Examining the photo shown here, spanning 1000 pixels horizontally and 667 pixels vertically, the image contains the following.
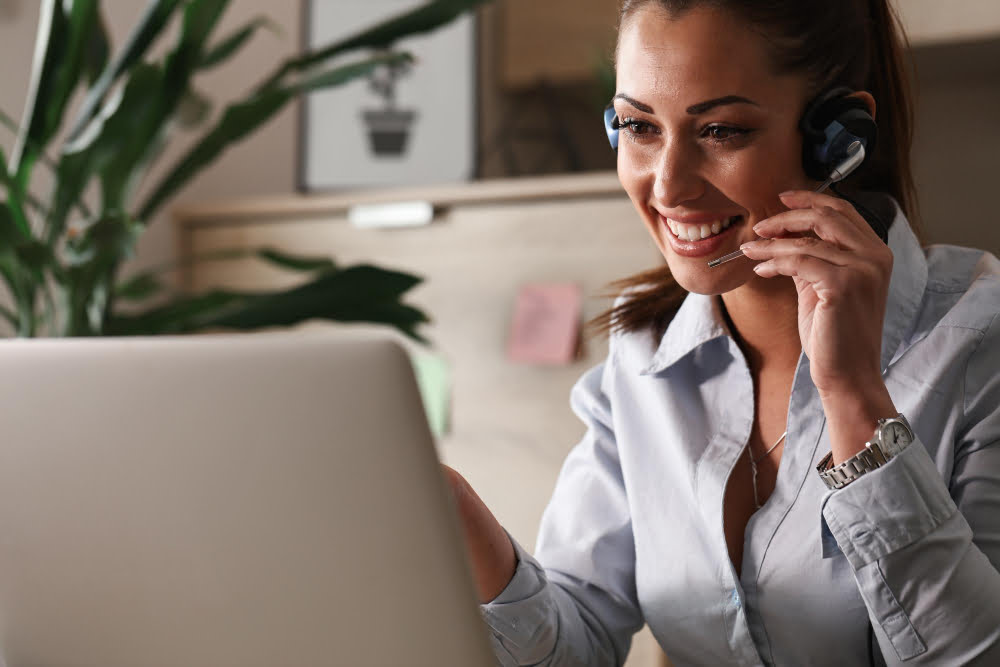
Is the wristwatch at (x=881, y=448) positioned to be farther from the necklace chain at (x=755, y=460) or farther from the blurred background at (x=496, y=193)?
the blurred background at (x=496, y=193)

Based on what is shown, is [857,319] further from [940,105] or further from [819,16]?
[940,105]

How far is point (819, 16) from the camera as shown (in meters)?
0.82

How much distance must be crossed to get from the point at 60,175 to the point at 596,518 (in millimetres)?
783

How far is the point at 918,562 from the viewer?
701mm

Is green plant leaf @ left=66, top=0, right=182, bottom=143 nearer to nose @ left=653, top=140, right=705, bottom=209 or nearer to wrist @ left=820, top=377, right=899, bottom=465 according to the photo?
nose @ left=653, top=140, right=705, bottom=209

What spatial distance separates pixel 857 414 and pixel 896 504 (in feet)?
0.21

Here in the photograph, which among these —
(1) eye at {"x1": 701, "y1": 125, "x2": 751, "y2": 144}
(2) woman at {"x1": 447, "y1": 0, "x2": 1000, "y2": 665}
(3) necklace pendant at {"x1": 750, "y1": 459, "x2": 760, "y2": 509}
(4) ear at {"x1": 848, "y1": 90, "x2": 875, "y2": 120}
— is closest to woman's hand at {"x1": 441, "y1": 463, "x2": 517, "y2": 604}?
(2) woman at {"x1": 447, "y1": 0, "x2": 1000, "y2": 665}

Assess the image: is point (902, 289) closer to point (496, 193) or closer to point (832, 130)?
point (832, 130)

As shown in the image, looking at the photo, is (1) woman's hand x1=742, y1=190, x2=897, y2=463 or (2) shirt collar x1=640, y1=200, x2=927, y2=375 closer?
(1) woman's hand x1=742, y1=190, x2=897, y2=463

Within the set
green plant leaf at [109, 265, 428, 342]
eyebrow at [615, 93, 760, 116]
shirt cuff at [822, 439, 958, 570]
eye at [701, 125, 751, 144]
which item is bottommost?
shirt cuff at [822, 439, 958, 570]

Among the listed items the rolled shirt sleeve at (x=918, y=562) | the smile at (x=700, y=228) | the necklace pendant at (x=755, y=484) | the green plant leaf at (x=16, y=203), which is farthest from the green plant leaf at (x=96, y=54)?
the rolled shirt sleeve at (x=918, y=562)

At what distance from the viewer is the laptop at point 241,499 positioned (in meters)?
0.45

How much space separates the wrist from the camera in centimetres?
71

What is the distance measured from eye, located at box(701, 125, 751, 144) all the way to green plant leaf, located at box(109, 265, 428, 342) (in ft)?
1.74
